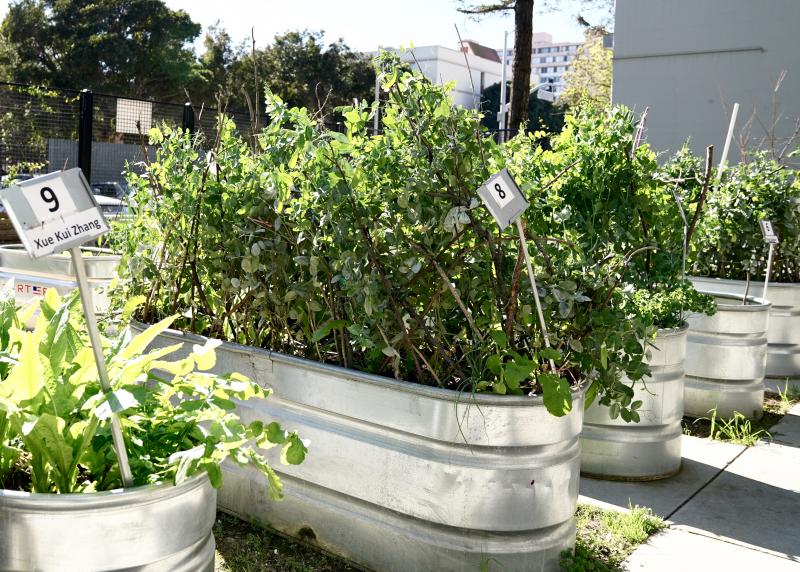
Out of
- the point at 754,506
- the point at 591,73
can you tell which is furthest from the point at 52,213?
the point at 591,73

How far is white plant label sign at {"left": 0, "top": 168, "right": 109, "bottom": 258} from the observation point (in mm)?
1956

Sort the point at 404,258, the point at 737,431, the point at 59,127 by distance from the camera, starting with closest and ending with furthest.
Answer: the point at 404,258
the point at 737,431
the point at 59,127

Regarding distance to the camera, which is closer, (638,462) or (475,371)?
(475,371)

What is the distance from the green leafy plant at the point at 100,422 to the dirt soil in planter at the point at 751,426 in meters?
3.59

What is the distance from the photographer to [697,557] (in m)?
3.39

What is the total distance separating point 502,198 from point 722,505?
2.23m

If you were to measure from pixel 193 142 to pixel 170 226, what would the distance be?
2.08 feet

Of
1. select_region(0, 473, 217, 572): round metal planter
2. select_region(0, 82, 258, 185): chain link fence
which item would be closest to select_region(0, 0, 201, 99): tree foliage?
select_region(0, 82, 258, 185): chain link fence

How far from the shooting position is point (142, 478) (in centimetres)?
217

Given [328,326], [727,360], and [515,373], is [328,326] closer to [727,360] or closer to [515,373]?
[515,373]

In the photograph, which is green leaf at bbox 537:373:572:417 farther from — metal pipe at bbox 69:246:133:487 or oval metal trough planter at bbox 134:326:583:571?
metal pipe at bbox 69:246:133:487

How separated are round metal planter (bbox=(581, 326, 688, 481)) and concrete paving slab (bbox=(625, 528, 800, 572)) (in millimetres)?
662

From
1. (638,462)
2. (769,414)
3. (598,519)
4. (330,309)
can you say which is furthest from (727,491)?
(330,309)

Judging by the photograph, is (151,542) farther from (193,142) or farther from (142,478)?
(193,142)
